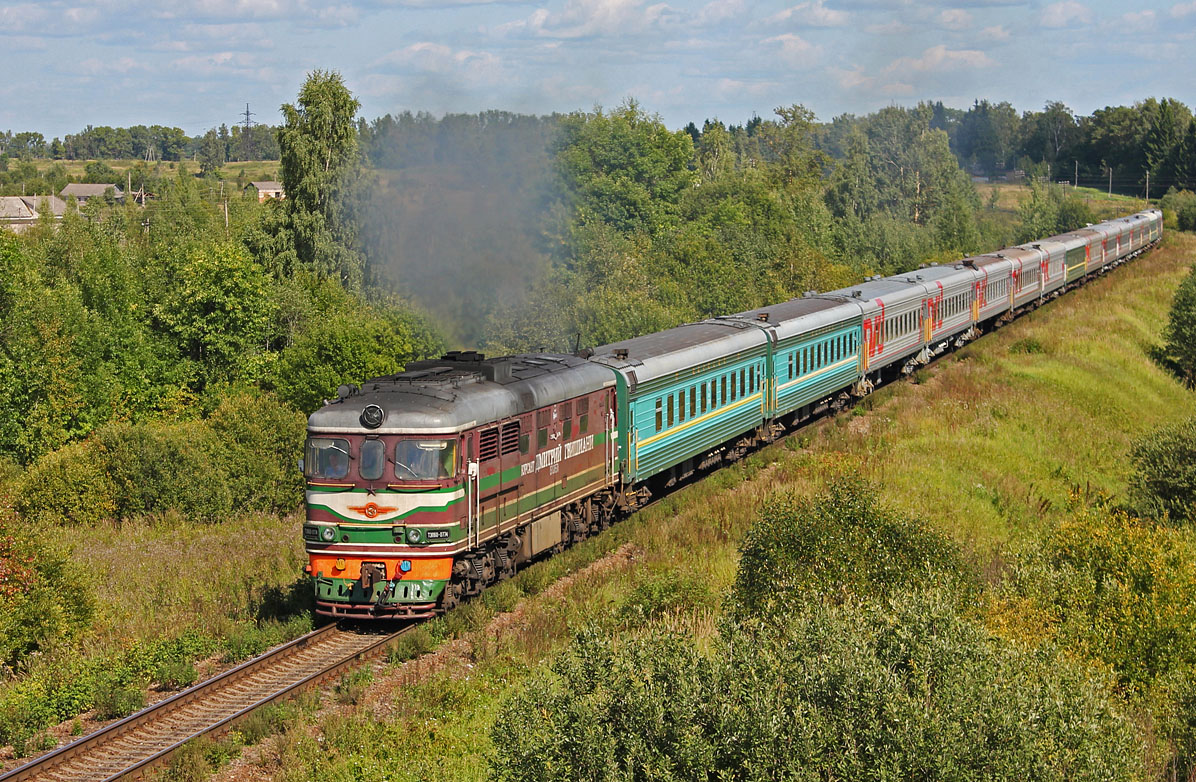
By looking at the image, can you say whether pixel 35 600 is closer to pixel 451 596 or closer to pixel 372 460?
pixel 372 460

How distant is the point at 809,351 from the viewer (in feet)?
→ 107

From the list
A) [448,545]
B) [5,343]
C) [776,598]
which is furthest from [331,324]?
[776,598]

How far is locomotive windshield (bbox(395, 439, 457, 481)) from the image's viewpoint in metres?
16.5

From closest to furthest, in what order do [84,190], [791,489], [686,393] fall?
[791,489] → [686,393] → [84,190]

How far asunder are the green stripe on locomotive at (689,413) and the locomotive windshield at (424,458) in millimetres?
6517

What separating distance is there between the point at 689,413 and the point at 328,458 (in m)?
10.8

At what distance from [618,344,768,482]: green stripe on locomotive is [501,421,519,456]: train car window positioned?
173 inches

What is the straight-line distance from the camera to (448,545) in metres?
16.7

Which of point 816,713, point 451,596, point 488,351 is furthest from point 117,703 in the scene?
point 488,351

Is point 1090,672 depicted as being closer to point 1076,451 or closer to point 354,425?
point 354,425

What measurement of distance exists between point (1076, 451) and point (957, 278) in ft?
39.3

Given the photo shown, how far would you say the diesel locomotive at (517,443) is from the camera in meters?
16.6

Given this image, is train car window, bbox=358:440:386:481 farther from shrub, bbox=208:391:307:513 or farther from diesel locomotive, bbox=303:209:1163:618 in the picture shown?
shrub, bbox=208:391:307:513

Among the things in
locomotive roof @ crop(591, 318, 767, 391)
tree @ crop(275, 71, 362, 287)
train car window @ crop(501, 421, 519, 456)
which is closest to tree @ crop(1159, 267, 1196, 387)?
locomotive roof @ crop(591, 318, 767, 391)
